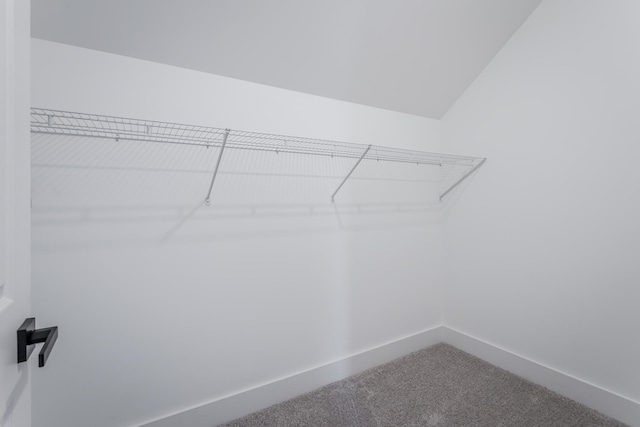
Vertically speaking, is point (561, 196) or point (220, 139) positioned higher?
point (220, 139)

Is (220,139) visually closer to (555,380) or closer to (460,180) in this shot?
(460,180)

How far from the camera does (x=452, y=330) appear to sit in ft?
7.22

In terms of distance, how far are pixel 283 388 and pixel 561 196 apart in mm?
1936

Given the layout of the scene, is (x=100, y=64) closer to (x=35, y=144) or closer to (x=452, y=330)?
(x=35, y=144)

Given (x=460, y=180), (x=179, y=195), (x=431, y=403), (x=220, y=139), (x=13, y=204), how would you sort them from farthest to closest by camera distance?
(x=460, y=180) → (x=431, y=403) → (x=220, y=139) → (x=179, y=195) → (x=13, y=204)

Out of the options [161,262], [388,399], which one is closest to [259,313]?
[161,262]

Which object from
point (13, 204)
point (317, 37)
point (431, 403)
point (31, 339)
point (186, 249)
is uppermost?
point (317, 37)

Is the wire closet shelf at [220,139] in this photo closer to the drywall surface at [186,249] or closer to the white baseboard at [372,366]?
the drywall surface at [186,249]

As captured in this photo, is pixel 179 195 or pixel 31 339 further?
pixel 179 195

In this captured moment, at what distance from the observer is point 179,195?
1.34 metres

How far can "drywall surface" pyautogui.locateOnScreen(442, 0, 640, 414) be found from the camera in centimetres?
139

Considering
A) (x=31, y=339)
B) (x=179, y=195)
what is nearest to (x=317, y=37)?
(x=179, y=195)

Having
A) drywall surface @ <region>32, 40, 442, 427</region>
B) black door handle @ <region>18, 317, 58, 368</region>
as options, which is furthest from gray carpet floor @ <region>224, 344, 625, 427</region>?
black door handle @ <region>18, 317, 58, 368</region>

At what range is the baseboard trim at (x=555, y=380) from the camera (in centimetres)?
139
